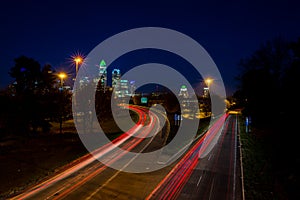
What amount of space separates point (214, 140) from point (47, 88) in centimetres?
2032

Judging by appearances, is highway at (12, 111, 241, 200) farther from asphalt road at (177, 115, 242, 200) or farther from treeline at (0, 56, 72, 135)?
treeline at (0, 56, 72, 135)

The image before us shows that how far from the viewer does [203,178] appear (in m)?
13.3

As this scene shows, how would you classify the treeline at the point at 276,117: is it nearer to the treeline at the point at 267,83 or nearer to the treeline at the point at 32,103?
the treeline at the point at 267,83

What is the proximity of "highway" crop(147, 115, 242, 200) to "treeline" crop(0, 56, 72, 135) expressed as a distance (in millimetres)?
15459

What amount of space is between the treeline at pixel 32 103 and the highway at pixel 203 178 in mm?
15459

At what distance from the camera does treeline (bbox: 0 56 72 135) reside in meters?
20.9

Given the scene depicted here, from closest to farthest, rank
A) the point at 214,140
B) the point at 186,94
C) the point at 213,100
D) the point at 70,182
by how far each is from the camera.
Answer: the point at 70,182
the point at 214,140
the point at 186,94
the point at 213,100

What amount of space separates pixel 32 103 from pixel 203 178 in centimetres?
1793

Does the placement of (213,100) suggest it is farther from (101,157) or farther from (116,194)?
(116,194)

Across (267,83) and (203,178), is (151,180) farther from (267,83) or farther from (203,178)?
(267,83)

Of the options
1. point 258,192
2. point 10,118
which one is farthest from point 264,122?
point 10,118

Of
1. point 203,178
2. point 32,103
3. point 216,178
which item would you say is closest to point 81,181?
point 203,178

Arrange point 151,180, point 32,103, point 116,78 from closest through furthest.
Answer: point 151,180 < point 32,103 < point 116,78

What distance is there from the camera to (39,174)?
46.5 ft
